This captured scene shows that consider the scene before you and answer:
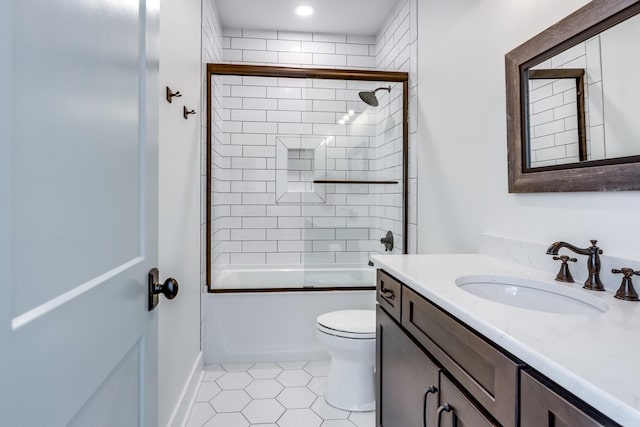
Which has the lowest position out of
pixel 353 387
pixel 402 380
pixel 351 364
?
pixel 353 387

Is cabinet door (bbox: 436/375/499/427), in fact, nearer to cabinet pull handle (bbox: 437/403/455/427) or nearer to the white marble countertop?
cabinet pull handle (bbox: 437/403/455/427)

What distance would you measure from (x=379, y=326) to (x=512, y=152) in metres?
0.92

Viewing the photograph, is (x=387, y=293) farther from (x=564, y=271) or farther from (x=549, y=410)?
(x=549, y=410)

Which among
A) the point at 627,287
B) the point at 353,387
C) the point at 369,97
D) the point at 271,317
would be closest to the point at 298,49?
the point at 369,97

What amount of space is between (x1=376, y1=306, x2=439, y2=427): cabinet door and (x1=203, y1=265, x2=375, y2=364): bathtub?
42.1 inches

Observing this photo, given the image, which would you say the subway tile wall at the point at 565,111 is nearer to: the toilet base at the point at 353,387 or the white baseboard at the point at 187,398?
the toilet base at the point at 353,387

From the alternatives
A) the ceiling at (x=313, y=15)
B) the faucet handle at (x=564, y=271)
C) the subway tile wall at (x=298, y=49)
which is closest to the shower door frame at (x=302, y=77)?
the ceiling at (x=313, y=15)

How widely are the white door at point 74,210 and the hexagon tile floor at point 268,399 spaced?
1.16 metres

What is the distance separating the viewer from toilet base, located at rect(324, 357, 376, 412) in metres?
1.95

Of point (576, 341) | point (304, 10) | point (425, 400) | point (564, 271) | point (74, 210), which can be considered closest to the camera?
point (74, 210)

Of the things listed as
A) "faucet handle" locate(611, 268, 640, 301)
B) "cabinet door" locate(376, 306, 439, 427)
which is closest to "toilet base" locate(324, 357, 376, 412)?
"cabinet door" locate(376, 306, 439, 427)

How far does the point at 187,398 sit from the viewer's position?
1.88 m

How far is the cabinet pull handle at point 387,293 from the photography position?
1.38 meters

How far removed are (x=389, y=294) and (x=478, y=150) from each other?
2.87ft
